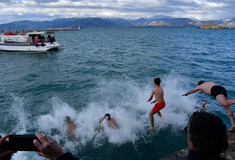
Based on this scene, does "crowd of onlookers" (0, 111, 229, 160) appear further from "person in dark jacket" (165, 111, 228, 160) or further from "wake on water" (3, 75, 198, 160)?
"wake on water" (3, 75, 198, 160)

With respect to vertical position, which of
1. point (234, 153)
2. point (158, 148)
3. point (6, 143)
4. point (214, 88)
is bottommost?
point (158, 148)

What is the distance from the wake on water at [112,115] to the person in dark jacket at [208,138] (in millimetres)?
5114

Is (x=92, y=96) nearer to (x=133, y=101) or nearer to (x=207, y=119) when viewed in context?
(x=133, y=101)

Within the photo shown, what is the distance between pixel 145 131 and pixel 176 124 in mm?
1601

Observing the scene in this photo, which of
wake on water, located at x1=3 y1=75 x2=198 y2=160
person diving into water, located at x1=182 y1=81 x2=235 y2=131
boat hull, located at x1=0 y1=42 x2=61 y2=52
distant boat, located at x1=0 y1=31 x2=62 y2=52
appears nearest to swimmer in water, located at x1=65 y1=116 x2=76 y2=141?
wake on water, located at x1=3 y1=75 x2=198 y2=160

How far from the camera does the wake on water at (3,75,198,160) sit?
21.9 feet

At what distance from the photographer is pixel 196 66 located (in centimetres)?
1803

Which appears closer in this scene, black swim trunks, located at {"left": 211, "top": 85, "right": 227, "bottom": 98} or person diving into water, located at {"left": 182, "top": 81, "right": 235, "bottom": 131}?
person diving into water, located at {"left": 182, "top": 81, "right": 235, "bottom": 131}

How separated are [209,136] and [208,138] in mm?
23

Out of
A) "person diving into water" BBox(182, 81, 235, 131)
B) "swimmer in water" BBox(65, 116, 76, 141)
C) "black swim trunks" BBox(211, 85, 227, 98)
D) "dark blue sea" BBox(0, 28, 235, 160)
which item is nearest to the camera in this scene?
"person diving into water" BBox(182, 81, 235, 131)

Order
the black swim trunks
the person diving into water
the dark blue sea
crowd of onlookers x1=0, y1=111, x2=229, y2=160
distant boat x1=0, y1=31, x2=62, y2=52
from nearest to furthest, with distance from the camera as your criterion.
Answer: crowd of onlookers x1=0, y1=111, x2=229, y2=160 → the person diving into water → the black swim trunks → the dark blue sea → distant boat x1=0, y1=31, x2=62, y2=52

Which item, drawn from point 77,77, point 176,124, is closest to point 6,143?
point 176,124

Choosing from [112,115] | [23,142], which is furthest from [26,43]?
[23,142]

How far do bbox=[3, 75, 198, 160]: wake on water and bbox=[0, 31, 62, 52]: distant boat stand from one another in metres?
19.0
